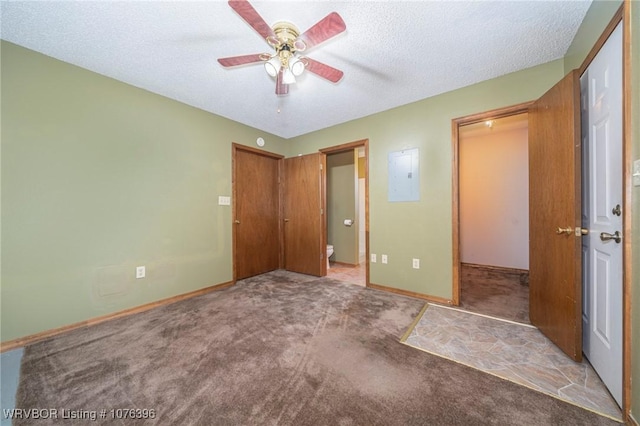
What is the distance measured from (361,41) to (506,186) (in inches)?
146

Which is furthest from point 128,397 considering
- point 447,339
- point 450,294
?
point 450,294

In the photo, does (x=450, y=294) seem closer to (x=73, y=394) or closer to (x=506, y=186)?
(x=506, y=186)

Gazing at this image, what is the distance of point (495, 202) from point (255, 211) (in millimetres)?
4238

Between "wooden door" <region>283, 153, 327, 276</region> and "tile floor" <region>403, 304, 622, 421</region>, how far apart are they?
184 cm

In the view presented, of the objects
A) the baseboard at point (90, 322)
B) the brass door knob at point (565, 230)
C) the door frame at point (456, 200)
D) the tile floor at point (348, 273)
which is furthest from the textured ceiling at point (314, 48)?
the tile floor at point (348, 273)

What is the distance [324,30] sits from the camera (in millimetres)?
1292

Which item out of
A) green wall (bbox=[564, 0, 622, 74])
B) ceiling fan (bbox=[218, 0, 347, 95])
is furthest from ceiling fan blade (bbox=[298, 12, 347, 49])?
green wall (bbox=[564, 0, 622, 74])

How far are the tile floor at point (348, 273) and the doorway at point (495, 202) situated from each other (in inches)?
59.1

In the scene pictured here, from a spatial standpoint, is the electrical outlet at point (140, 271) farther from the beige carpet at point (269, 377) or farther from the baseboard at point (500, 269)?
the baseboard at point (500, 269)

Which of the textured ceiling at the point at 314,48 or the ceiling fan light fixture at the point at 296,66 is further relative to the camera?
the ceiling fan light fixture at the point at 296,66

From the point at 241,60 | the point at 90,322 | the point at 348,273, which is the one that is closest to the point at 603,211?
the point at 241,60

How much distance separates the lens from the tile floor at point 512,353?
1256 mm

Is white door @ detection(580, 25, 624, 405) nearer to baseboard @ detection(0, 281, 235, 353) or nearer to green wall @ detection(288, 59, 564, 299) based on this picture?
green wall @ detection(288, 59, 564, 299)

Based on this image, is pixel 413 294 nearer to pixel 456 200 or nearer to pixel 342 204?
pixel 456 200
